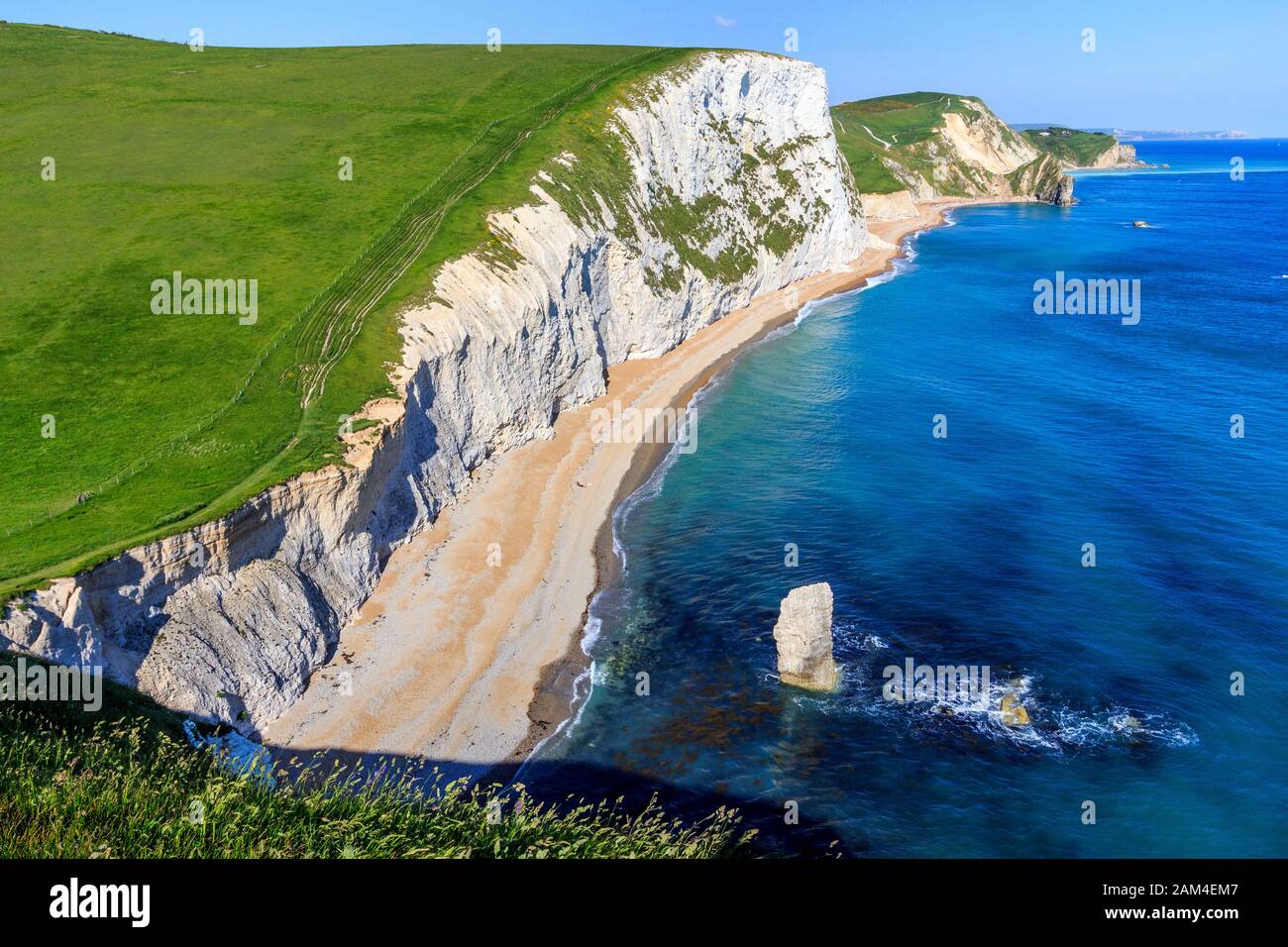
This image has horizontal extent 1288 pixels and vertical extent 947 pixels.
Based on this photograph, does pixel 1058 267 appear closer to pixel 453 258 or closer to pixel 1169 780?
pixel 453 258

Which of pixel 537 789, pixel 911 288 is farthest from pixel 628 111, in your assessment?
pixel 537 789

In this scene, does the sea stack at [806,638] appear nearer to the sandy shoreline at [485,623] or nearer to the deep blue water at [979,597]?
the deep blue water at [979,597]

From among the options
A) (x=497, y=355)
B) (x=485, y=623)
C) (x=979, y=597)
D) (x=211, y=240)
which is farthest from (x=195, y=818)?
(x=211, y=240)

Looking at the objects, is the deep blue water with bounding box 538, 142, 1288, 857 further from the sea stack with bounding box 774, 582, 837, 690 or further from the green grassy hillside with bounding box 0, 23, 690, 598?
the green grassy hillside with bounding box 0, 23, 690, 598

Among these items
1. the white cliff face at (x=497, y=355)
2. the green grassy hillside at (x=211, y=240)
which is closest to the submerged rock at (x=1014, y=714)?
the white cliff face at (x=497, y=355)

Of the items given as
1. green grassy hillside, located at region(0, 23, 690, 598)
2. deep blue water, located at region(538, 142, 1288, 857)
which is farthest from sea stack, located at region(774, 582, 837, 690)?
green grassy hillside, located at region(0, 23, 690, 598)

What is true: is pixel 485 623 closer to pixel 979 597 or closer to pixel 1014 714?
pixel 1014 714

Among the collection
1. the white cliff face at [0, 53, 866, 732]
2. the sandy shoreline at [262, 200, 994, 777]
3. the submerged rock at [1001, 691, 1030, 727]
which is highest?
the white cliff face at [0, 53, 866, 732]

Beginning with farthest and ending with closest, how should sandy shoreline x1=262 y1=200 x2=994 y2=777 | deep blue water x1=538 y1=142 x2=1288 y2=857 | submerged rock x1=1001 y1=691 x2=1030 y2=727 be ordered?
submerged rock x1=1001 y1=691 x2=1030 y2=727
sandy shoreline x1=262 y1=200 x2=994 y2=777
deep blue water x1=538 y1=142 x2=1288 y2=857
